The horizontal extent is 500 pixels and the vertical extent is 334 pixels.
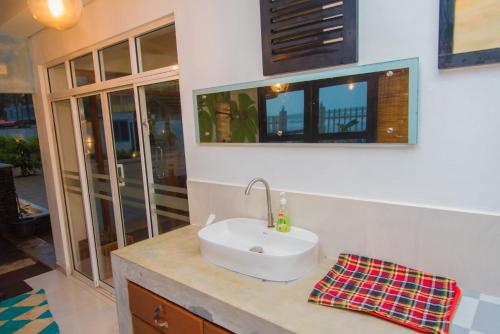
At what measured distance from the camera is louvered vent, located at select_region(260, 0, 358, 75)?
1276mm

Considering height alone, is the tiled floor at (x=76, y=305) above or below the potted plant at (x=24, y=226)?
below

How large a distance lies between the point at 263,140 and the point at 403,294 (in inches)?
35.6

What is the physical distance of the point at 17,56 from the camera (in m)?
3.12

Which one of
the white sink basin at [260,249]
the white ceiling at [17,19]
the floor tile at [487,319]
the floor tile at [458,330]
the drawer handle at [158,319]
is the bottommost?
the drawer handle at [158,319]

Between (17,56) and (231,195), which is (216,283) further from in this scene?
(17,56)

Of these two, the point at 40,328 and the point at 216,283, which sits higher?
the point at 216,283

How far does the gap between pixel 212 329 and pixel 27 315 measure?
2484mm

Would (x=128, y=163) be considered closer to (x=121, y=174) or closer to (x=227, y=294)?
(x=121, y=174)

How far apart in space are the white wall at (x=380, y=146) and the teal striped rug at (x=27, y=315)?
196cm

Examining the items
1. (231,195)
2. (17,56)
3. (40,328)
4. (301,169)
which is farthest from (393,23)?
(17,56)

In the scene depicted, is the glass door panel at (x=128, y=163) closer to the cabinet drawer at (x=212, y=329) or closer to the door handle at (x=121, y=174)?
the door handle at (x=121, y=174)

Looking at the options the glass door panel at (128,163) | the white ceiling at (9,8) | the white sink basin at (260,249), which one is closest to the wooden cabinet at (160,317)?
the white sink basin at (260,249)

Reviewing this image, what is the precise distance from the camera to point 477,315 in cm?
100

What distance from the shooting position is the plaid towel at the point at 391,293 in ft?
3.20
